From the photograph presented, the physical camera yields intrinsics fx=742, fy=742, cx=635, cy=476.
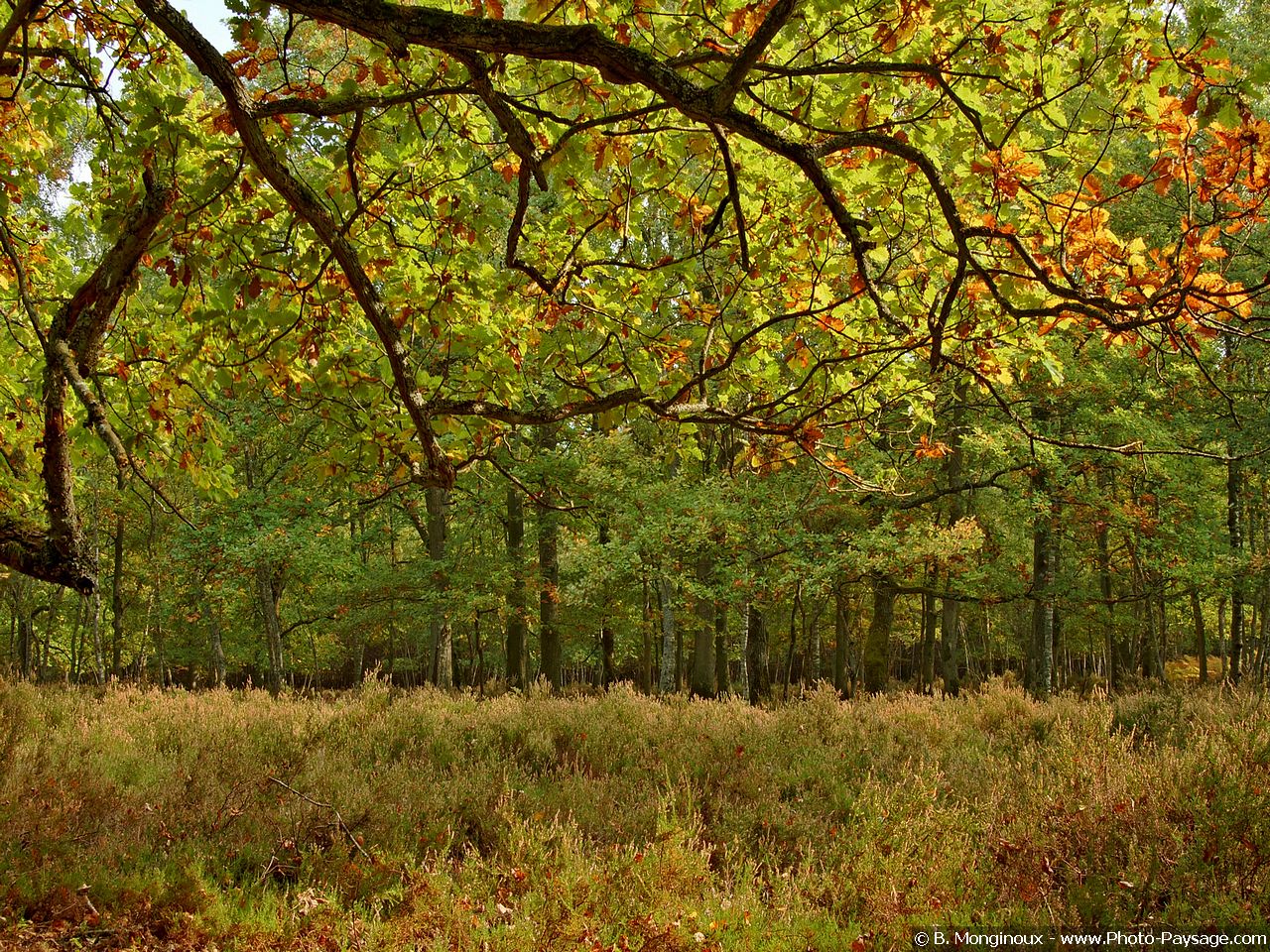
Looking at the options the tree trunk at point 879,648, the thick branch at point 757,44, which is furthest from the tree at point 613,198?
the tree trunk at point 879,648

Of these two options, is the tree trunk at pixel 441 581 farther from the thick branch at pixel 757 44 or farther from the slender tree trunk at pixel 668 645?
the thick branch at pixel 757 44

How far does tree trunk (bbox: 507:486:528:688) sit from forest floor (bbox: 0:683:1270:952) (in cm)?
652

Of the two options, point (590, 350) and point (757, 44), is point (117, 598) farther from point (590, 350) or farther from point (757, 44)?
point (757, 44)

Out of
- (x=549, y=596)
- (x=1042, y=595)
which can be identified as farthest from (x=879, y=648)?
(x=549, y=596)

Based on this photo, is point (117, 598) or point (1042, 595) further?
point (117, 598)

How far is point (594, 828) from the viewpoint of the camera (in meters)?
5.77

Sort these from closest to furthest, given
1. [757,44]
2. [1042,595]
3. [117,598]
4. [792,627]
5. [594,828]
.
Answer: [757,44] → [594,828] → [1042,595] → [117,598] → [792,627]

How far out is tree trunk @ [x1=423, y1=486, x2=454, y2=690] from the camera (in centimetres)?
1470

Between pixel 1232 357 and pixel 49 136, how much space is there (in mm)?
16151

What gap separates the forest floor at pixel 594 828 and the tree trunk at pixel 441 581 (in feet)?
21.1

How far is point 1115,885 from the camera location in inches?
173

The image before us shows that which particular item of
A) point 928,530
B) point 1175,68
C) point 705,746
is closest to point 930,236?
point 1175,68

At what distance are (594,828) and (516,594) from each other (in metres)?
9.44

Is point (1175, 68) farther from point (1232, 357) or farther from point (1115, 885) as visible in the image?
point (1232, 357)
